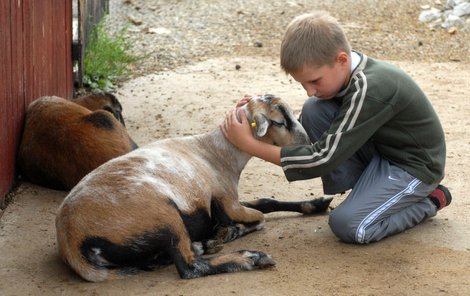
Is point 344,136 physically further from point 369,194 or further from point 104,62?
point 104,62

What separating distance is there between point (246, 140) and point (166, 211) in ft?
2.85

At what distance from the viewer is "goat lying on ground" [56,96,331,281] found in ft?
15.7

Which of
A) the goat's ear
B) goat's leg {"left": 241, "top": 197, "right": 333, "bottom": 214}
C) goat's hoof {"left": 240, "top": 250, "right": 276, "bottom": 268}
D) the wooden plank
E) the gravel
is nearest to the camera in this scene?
goat's hoof {"left": 240, "top": 250, "right": 276, "bottom": 268}

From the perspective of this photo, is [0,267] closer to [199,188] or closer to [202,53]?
[199,188]

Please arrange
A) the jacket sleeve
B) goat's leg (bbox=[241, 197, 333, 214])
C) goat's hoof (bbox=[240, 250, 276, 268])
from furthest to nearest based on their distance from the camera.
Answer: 1. goat's leg (bbox=[241, 197, 333, 214])
2. the jacket sleeve
3. goat's hoof (bbox=[240, 250, 276, 268])

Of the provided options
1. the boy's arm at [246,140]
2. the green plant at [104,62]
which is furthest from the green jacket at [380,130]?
the green plant at [104,62]

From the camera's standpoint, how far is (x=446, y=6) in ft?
46.3

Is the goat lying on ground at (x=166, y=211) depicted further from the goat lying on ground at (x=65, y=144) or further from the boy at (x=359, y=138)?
the goat lying on ground at (x=65, y=144)

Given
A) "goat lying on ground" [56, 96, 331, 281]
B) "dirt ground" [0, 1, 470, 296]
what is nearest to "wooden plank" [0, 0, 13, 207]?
"dirt ground" [0, 1, 470, 296]

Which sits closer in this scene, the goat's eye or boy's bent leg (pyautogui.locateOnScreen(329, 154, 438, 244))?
boy's bent leg (pyautogui.locateOnScreen(329, 154, 438, 244))

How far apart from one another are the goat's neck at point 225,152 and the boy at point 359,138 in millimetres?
111

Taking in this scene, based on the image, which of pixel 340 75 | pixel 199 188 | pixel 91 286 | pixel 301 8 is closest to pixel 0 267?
pixel 91 286

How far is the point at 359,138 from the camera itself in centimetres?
515

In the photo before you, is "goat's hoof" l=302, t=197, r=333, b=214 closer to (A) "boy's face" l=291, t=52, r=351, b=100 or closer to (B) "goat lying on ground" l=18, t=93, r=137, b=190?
(A) "boy's face" l=291, t=52, r=351, b=100
